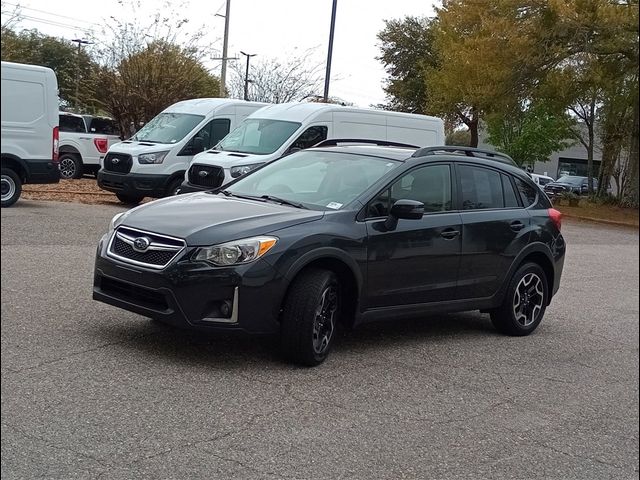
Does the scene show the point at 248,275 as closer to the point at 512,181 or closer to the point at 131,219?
the point at 131,219

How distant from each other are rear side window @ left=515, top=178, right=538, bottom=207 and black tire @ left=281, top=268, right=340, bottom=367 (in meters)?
2.18

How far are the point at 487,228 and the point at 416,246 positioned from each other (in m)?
0.79

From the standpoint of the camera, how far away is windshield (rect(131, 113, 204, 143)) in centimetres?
A: 1456

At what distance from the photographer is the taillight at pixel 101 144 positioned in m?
19.3

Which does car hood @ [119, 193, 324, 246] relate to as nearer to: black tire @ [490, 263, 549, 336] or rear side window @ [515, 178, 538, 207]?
black tire @ [490, 263, 549, 336]

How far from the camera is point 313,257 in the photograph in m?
5.07

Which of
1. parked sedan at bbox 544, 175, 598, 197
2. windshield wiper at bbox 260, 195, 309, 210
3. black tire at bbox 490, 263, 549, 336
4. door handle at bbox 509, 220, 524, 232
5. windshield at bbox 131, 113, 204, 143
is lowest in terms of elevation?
black tire at bbox 490, 263, 549, 336

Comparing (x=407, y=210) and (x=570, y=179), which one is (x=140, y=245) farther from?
(x=570, y=179)

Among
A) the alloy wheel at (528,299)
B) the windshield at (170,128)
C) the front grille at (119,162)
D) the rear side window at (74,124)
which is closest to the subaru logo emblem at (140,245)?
the alloy wheel at (528,299)

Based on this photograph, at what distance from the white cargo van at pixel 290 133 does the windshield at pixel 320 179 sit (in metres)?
6.04

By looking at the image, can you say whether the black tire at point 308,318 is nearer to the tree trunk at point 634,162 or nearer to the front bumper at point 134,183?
the tree trunk at point 634,162

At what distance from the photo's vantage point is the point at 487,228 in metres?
6.12

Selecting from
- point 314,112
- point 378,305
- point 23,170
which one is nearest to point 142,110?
point 314,112

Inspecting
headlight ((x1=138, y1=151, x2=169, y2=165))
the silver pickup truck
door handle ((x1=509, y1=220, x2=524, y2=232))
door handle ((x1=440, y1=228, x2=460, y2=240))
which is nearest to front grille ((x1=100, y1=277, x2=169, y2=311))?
door handle ((x1=440, y1=228, x2=460, y2=240))
